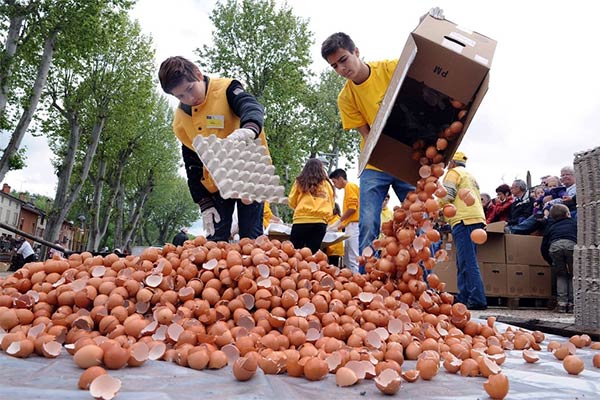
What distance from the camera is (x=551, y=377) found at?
1768 millimetres

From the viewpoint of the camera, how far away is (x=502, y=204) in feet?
22.9

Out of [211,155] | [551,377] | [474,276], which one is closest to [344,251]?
[474,276]

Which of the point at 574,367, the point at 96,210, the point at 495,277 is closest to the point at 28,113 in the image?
the point at 96,210

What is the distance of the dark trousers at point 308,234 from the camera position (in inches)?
203

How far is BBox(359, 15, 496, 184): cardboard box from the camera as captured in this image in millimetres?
2375

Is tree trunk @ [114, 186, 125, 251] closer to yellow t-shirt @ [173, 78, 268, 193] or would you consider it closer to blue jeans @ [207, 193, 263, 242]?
blue jeans @ [207, 193, 263, 242]

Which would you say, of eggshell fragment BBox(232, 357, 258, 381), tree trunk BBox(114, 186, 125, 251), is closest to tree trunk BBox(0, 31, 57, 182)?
eggshell fragment BBox(232, 357, 258, 381)

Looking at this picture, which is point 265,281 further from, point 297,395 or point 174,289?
point 297,395

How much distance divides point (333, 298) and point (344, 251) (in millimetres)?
4377

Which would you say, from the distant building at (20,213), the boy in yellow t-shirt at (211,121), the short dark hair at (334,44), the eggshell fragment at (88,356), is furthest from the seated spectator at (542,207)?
the distant building at (20,213)

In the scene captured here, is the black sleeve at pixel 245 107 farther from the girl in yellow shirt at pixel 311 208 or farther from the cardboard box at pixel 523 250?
the cardboard box at pixel 523 250

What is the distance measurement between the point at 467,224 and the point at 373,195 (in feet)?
6.01

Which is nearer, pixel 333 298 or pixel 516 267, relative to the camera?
pixel 333 298

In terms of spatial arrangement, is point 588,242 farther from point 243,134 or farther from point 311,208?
point 311,208
